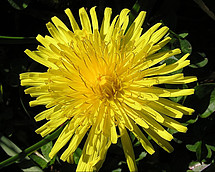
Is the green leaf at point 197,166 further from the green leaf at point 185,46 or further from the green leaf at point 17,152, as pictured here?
the green leaf at point 17,152

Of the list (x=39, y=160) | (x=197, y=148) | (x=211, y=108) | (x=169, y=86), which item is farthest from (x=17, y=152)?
(x=211, y=108)

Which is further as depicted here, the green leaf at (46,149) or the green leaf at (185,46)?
the green leaf at (46,149)

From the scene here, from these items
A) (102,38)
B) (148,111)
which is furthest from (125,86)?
(102,38)

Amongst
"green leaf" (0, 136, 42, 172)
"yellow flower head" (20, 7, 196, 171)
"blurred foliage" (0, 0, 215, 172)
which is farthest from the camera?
"green leaf" (0, 136, 42, 172)

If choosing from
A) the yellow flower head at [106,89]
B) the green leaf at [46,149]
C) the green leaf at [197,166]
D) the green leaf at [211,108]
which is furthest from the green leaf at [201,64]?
the green leaf at [46,149]

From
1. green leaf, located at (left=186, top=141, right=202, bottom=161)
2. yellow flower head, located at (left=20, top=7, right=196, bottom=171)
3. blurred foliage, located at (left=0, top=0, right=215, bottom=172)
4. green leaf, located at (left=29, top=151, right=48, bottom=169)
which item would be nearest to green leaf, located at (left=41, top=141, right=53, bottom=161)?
blurred foliage, located at (left=0, top=0, right=215, bottom=172)

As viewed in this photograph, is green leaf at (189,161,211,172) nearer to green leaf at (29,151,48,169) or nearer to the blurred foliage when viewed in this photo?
the blurred foliage

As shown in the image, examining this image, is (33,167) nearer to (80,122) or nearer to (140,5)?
(80,122)

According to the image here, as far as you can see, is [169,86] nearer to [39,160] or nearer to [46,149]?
[46,149]
